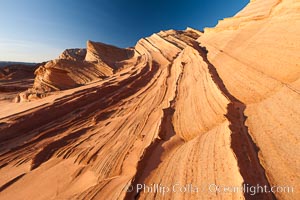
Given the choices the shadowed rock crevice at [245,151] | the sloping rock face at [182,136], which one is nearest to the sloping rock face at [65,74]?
the sloping rock face at [182,136]

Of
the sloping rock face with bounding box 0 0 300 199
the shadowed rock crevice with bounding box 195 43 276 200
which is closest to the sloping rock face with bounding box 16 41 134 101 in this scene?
the sloping rock face with bounding box 0 0 300 199

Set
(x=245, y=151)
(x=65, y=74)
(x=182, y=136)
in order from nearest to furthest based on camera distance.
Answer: (x=245, y=151), (x=182, y=136), (x=65, y=74)

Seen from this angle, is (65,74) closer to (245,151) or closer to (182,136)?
(182,136)

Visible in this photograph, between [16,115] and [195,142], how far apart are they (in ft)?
25.1

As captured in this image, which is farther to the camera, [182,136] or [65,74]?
[65,74]

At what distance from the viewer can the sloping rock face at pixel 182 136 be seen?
3.43 m

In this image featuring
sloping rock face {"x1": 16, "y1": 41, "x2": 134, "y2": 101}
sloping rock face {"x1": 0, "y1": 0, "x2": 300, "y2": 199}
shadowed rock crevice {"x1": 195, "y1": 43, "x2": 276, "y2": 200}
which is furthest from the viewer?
sloping rock face {"x1": 16, "y1": 41, "x2": 134, "y2": 101}

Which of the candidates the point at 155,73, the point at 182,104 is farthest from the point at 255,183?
the point at 155,73

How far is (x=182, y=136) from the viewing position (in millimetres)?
5359

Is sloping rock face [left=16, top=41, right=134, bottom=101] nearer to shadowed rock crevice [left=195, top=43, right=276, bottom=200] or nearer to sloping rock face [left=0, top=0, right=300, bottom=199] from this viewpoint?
sloping rock face [left=0, top=0, right=300, bottom=199]

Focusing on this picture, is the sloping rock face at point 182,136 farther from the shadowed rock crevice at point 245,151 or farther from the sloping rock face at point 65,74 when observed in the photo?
the sloping rock face at point 65,74

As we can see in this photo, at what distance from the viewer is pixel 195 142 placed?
4.53m

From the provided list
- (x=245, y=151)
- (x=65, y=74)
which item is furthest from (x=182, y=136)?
(x=65, y=74)

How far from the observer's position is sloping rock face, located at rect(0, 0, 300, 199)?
11.3 feet
